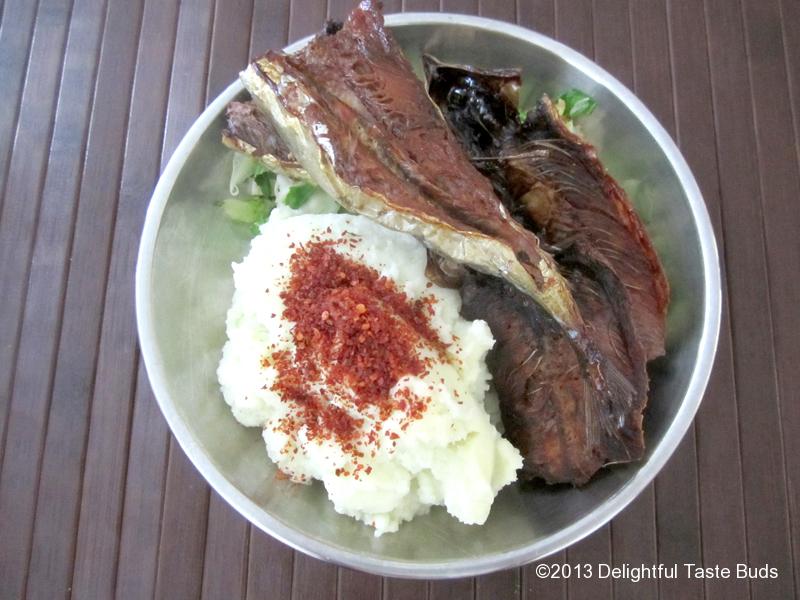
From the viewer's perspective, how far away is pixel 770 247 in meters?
2.53

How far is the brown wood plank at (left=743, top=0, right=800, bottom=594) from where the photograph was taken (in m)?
2.39

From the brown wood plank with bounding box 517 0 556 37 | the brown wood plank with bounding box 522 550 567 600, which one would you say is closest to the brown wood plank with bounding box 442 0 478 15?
the brown wood plank with bounding box 517 0 556 37

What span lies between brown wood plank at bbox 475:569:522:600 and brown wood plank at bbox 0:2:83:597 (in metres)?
1.62

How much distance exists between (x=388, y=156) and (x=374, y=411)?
72 centimetres

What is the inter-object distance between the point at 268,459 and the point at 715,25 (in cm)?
255

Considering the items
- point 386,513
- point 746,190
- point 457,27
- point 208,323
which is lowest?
point 386,513

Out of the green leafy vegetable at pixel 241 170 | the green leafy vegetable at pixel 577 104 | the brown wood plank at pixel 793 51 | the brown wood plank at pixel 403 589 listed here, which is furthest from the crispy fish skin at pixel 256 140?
the brown wood plank at pixel 793 51

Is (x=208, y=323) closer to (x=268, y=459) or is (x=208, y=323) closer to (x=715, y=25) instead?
(x=268, y=459)

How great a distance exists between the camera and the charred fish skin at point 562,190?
189 cm

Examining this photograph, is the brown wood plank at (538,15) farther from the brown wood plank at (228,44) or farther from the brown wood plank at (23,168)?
the brown wood plank at (23,168)

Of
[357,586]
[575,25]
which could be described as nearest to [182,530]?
[357,586]

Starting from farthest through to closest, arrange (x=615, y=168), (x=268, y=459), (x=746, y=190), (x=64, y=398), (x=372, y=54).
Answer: (x=746, y=190) → (x=64, y=398) → (x=615, y=168) → (x=268, y=459) → (x=372, y=54)

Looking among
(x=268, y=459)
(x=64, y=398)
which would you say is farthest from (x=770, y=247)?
(x=64, y=398)

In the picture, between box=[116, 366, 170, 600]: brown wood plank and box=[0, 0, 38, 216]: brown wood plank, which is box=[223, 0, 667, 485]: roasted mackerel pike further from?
box=[0, 0, 38, 216]: brown wood plank
